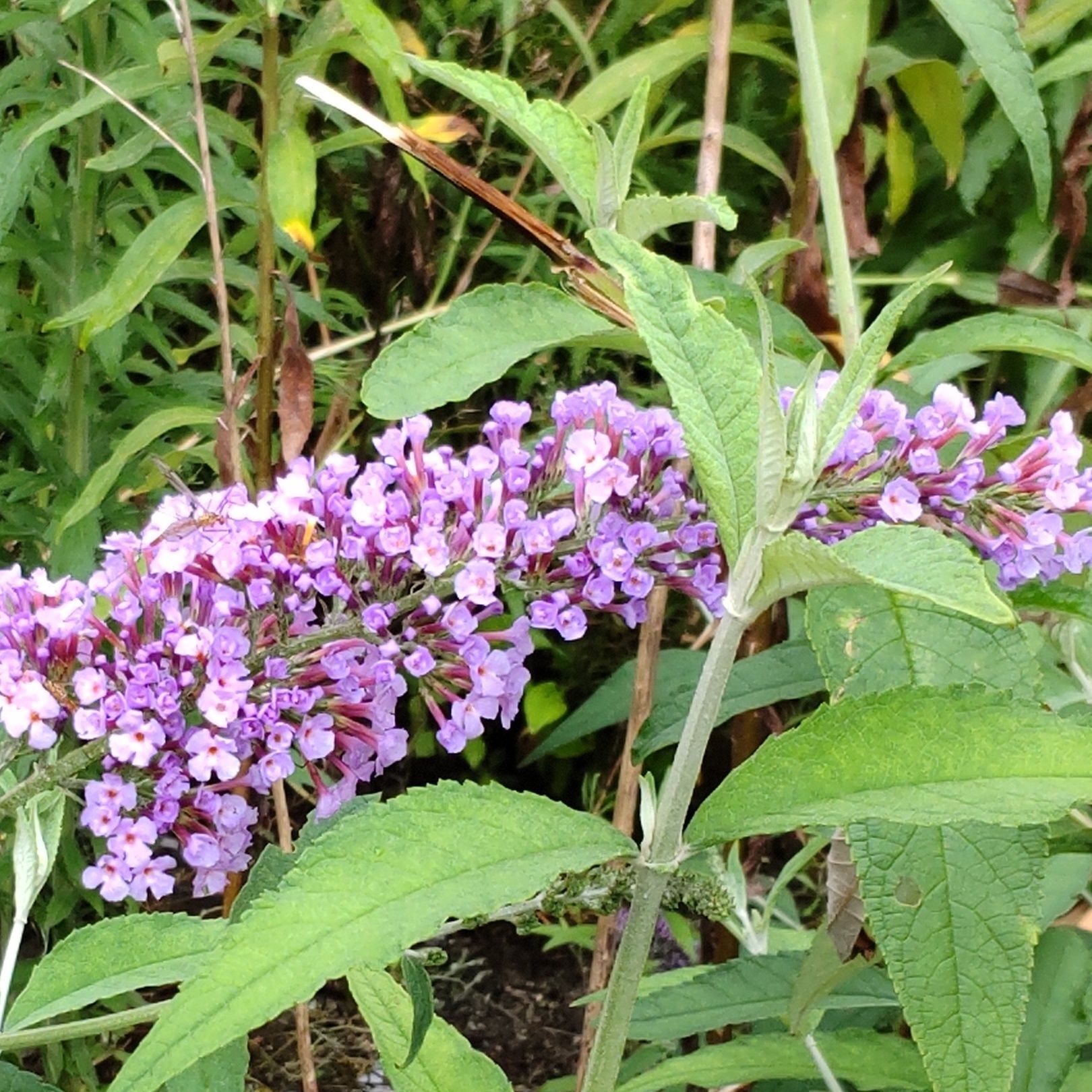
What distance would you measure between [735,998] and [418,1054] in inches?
8.9

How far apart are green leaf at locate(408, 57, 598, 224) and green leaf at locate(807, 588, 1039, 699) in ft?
0.86

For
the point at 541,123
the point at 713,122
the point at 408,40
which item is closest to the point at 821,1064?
the point at 541,123

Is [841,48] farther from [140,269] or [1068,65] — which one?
[140,269]

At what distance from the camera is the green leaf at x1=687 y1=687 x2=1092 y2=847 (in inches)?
17.2

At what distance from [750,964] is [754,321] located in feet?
1.35

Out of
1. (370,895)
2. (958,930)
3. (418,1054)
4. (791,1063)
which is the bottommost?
(791,1063)

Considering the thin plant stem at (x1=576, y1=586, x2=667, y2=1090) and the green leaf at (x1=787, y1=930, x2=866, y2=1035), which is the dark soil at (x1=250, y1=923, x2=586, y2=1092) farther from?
the green leaf at (x1=787, y1=930, x2=866, y2=1035)

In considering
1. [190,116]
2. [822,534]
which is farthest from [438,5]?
[822,534]

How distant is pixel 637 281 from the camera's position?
0.52 m

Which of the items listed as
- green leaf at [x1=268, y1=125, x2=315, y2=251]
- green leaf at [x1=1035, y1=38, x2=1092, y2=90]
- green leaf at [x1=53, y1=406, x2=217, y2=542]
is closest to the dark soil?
green leaf at [x1=53, y1=406, x2=217, y2=542]

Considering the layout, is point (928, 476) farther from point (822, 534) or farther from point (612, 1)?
point (612, 1)

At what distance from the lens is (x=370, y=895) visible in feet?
1.39

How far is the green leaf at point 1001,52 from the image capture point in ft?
2.50

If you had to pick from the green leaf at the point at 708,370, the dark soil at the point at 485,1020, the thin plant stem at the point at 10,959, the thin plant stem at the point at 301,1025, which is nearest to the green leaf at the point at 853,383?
the green leaf at the point at 708,370
